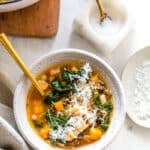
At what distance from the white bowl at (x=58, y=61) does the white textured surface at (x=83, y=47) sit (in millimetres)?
71

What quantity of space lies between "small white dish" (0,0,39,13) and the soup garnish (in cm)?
14

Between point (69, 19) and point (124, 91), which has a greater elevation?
point (69, 19)

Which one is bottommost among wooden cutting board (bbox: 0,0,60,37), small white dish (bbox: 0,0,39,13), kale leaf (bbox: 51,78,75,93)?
kale leaf (bbox: 51,78,75,93)

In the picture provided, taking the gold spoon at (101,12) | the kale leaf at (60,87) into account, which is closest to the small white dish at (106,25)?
the gold spoon at (101,12)

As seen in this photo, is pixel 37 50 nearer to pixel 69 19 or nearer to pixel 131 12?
pixel 69 19

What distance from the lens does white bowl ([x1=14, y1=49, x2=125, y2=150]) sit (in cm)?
129

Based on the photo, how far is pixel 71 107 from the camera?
1299 millimetres

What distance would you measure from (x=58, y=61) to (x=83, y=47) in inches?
3.7

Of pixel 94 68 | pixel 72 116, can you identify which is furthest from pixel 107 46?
pixel 72 116

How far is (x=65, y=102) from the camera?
1.30m

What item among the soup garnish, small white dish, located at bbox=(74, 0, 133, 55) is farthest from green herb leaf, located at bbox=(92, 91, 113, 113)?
small white dish, located at bbox=(74, 0, 133, 55)

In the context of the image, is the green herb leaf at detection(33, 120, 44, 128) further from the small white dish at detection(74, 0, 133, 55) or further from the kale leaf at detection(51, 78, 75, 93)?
the small white dish at detection(74, 0, 133, 55)

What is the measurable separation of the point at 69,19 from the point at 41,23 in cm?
7

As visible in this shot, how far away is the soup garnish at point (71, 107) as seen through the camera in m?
1.30
